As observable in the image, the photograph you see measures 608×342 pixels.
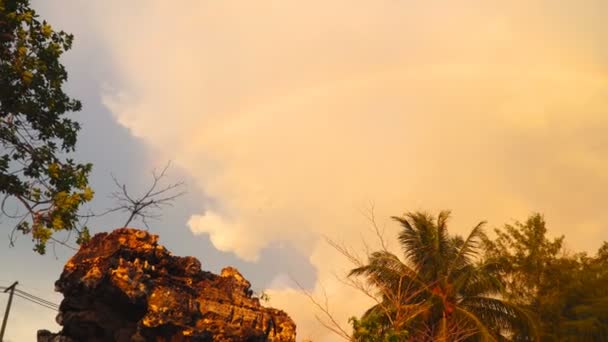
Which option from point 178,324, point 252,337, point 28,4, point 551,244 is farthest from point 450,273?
point 28,4

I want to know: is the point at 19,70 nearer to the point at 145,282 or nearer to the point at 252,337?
the point at 145,282

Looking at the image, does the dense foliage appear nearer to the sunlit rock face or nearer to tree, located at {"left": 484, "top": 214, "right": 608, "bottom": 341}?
tree, located at {"left": 484, "top": 214, "right": 608, "bottom": 341}

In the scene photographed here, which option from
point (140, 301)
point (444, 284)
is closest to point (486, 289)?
point (444, 284)

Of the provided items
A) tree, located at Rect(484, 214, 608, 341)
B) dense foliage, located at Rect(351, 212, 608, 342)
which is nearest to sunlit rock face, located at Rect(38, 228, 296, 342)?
dense foliage, located at Rect(351, 212, 608, 342)

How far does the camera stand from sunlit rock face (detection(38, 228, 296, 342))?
14461 mm

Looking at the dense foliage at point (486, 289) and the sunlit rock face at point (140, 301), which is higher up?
the dense foliage at point (486, 289)

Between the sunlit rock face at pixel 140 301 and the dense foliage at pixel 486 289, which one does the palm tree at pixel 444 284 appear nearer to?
the dense foliage at pixel 486 289

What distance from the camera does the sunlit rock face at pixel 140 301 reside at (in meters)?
14.5

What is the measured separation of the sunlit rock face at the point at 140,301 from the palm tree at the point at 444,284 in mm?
8929

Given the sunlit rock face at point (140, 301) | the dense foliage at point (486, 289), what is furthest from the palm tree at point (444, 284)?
the sunlit rock face at point (140, 301)

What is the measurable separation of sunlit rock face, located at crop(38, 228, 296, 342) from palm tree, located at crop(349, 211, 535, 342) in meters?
8.93

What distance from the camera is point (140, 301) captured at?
14578 millimetres

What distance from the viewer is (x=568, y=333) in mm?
26594

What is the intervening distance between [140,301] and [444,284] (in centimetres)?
1511
